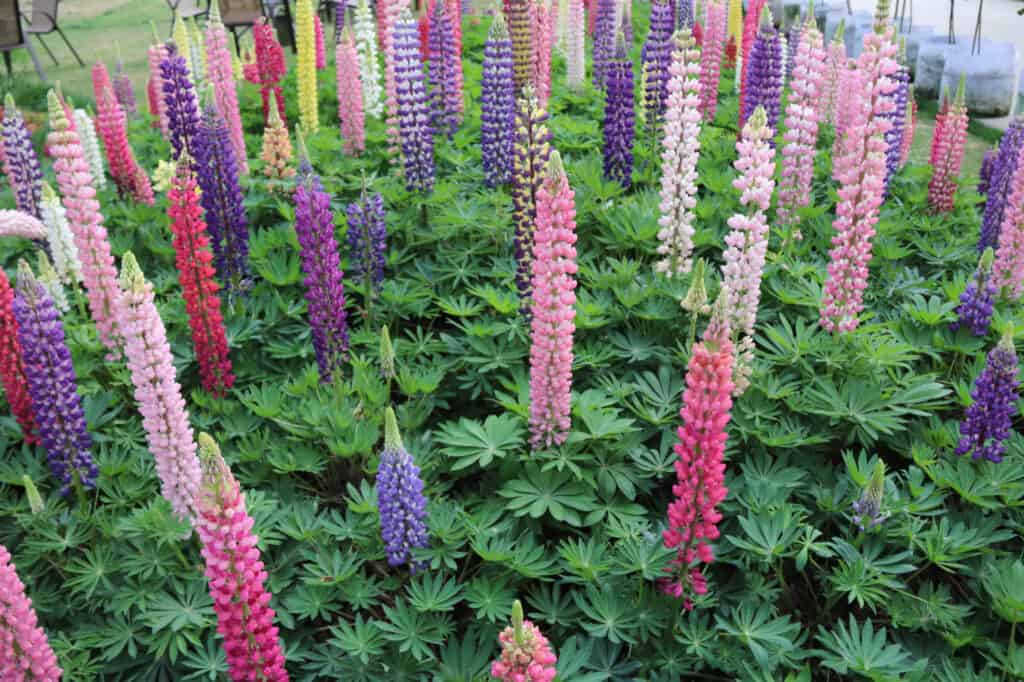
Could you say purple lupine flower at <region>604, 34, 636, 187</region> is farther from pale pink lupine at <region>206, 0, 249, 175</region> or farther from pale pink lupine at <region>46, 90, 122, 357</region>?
pale pink lupine at <region>46, 90, 122, 357</region>

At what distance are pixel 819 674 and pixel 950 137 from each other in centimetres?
439

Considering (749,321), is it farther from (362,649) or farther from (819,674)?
(362,649)

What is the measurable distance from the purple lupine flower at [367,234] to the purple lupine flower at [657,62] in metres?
2.50

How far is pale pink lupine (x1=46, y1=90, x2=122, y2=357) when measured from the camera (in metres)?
4.49

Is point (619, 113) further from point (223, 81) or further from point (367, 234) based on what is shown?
point (223, 81)

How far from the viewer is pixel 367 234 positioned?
5000mm

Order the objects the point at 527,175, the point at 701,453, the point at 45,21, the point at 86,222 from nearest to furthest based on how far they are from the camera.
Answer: the point at 701,453 < the point at 86,222 < the point at 527,175 < the point at 45,21

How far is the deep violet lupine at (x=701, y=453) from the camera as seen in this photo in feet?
9.71

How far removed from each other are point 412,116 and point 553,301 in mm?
3062

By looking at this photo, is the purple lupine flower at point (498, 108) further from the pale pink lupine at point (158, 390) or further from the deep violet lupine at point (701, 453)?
the deep violet lupine at point (701, 453)

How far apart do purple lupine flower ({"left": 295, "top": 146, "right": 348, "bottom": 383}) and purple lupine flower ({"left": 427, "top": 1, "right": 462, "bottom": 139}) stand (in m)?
2.95

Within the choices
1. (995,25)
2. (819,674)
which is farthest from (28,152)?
(995,25)

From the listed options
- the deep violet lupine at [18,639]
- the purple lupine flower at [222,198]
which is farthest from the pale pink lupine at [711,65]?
the deep violet lupine at [18,639]

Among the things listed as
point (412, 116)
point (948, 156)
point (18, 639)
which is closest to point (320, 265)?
point (18, 639)
